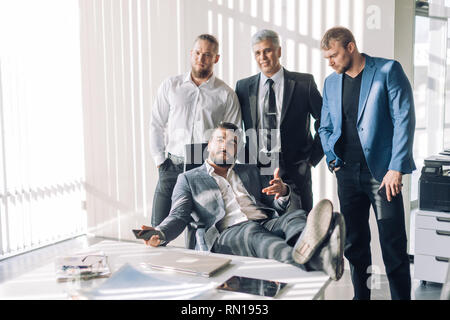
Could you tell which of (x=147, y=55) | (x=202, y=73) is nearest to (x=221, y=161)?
(x=202, y=73)

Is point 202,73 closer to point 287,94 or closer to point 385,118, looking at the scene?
point 287,94

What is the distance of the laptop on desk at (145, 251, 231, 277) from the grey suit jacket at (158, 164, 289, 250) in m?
0.50

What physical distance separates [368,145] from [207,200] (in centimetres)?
100

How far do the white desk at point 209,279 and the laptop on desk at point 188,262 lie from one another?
21 millimetres

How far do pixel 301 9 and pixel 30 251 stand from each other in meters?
3.19

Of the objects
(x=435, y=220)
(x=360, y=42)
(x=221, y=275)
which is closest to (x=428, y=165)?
(x=435, y=220)

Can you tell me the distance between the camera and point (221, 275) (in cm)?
204

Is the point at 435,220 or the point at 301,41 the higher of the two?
the point at 301,41

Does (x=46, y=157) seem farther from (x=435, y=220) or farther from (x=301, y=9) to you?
(x=435, y=220)

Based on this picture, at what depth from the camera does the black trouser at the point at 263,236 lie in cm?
252

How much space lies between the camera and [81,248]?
13.1 feet

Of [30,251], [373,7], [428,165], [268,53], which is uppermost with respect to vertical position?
[373,7]

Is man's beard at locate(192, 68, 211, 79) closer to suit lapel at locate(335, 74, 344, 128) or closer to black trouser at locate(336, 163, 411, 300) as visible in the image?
suit lapel at locate(335, 74, 344, 128)

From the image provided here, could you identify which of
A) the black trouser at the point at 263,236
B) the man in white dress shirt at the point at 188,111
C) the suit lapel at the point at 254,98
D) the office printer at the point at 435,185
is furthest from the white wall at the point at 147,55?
the black trouser at the point at 263,236
